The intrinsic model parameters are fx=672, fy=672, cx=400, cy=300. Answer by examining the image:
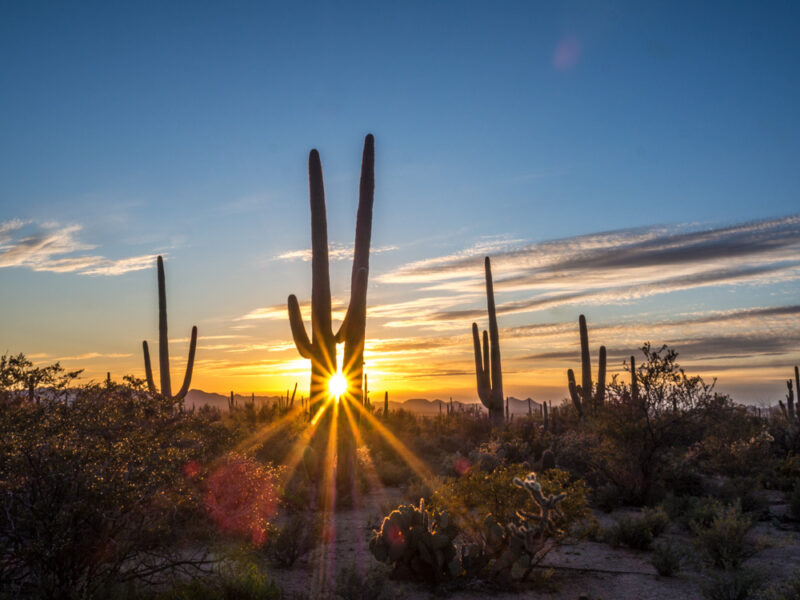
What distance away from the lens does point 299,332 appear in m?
17.6

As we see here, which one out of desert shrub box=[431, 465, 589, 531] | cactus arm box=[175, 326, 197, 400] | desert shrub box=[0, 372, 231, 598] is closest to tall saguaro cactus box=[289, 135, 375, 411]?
desert shrub box=[431, 465, 589, 531]

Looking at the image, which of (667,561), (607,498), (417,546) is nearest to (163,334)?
(607,498)

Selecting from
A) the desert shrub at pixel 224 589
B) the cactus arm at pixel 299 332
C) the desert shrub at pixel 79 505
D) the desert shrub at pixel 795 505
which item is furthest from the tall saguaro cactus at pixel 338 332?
the desert shrub at pixel 795 505

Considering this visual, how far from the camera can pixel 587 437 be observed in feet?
58.6

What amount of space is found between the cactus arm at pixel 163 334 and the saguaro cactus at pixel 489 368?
1358 centimetres

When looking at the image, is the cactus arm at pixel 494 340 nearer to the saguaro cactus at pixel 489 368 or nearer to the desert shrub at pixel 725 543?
the saguaro cactus at pixel 489 368

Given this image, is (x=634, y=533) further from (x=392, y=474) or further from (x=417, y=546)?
(x=392, y=474)

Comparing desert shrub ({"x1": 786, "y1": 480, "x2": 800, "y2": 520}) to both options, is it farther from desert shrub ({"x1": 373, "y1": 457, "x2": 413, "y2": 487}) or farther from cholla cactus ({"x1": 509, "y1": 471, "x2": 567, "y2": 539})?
desert shrub ({"x1": 373, "y1": 457, "x2": 413, "y2": 487})

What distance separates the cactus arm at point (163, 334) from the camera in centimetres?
2841

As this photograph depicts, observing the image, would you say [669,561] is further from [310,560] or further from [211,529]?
[211,529]

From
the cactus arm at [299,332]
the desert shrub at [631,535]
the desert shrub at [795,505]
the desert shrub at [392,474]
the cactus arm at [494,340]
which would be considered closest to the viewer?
the desert shrub at [631,535]

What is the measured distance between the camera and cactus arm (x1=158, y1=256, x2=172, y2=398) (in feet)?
93.2

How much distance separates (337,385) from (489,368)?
45.0 ft

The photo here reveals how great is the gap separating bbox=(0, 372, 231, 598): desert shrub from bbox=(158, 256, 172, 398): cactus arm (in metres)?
20.5
